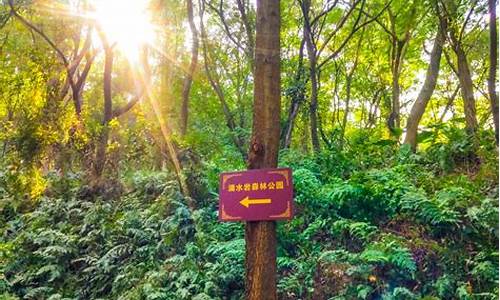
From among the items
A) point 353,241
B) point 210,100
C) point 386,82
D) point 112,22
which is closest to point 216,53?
point 210,100

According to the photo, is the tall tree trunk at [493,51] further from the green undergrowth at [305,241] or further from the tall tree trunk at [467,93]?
the tall tree trunk at [467,93]

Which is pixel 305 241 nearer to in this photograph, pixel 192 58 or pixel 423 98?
pixel 423 98

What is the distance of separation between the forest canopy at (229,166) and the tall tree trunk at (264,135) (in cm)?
24

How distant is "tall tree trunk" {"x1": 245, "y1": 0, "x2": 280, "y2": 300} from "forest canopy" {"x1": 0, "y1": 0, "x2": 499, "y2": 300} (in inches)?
9.4

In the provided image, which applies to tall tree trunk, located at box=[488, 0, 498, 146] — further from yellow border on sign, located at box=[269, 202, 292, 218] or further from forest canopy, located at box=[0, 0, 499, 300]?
yellow border on sign, located at box=[269, 202, 292, 218]

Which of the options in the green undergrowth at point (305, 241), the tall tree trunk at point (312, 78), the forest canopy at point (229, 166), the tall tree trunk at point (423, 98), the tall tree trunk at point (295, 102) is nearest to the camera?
the green undergrowth at point (305, 241)

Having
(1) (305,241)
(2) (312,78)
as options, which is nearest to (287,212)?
(1) (305,241)

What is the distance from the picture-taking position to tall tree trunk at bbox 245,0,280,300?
13.8 ft

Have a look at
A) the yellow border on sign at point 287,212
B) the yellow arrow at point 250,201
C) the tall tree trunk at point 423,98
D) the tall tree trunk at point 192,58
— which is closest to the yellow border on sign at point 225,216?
the yellow arrow at point 250,201

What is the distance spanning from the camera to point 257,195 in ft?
13.4

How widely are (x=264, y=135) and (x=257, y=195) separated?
2.27 ft

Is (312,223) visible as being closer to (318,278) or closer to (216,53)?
(318,278)

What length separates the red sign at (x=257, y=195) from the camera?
13.1 ft

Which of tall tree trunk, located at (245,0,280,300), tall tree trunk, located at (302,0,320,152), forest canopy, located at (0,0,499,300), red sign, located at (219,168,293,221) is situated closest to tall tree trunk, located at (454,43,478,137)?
forest canopy, located at (0,0,499,300)
